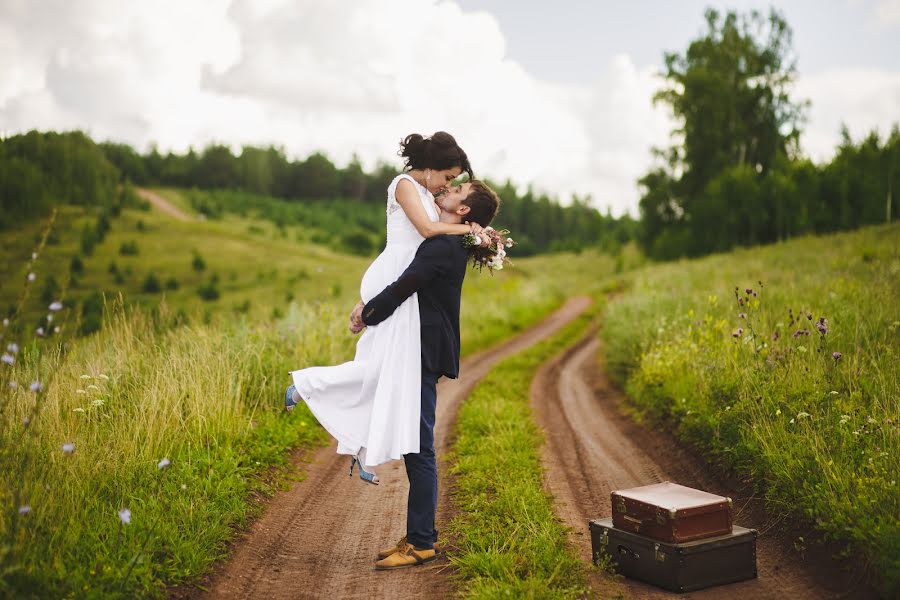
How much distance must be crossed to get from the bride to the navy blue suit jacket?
0.24ft

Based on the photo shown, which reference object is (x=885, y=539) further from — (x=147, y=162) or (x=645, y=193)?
(x=147, y=162)

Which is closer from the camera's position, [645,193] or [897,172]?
[897,172]

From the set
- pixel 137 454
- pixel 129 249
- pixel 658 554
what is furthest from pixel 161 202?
pixel 658 554

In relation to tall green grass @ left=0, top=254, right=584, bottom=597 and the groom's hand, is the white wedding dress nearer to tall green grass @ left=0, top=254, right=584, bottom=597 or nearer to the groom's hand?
the groom's hand

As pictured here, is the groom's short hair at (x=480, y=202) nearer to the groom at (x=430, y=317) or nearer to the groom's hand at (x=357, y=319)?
the groom at (x=430, y=317)

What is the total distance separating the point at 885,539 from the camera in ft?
12.6

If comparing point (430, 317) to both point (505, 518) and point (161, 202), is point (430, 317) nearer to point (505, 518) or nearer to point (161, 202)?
point (505, 518)

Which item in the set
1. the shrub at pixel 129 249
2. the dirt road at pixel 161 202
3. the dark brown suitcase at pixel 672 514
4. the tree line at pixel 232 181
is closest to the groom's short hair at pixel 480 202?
the dark brown suitcase at pixel 672 514

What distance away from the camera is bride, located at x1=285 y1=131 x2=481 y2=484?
172 inches

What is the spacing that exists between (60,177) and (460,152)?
2337 centimetres

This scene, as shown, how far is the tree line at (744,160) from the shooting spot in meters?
35.5

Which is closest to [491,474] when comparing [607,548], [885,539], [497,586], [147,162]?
[607,548]

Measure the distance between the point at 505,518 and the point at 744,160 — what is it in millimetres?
41546

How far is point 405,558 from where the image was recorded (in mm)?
4441
